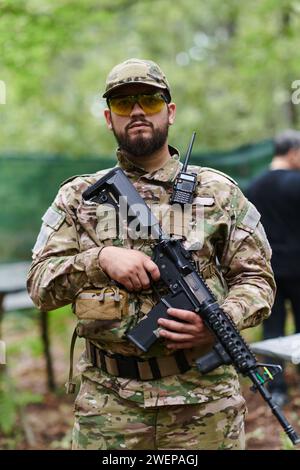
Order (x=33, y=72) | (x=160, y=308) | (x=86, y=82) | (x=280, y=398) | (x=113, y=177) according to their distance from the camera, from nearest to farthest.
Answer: (x=160, y=308), (x=113, y=177), (x=280, y=398), (x=33, y=72), (x=86, y=82)

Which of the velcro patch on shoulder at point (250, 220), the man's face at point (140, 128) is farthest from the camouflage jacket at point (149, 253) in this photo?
the man's face at point (140, 128)

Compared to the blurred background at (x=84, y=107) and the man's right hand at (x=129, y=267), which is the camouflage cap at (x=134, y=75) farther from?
the blurred background at (x=84, y=107)

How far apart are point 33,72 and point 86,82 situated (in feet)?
18.2

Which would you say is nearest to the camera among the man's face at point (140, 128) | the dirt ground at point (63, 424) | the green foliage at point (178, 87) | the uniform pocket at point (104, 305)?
the uniform pocket at point (104, 305)

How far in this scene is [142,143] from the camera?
2527mm

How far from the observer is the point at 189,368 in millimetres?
2465

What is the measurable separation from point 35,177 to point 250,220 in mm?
5320

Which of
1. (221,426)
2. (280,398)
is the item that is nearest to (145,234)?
(221,426)

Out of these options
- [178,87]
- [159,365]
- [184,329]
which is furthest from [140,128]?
[178,87]

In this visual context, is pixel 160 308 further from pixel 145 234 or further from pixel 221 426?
pixel 221 426

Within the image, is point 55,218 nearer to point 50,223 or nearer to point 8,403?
point 50,223

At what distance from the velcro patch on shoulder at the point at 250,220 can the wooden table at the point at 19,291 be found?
123 inches

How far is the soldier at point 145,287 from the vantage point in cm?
241

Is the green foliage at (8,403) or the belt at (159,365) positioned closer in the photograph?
the belt at (159,365)
